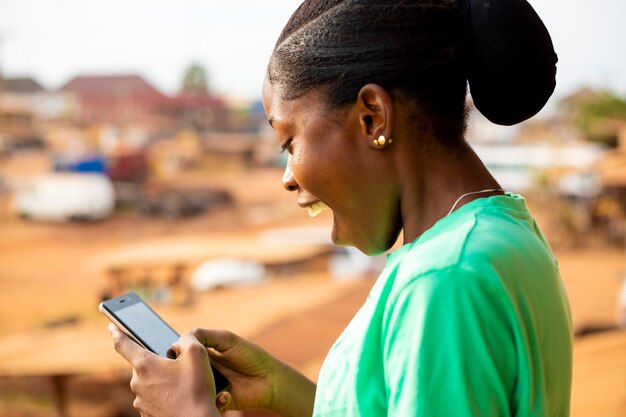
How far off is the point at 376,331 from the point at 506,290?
16cm

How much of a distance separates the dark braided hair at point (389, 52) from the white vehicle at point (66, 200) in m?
25.6

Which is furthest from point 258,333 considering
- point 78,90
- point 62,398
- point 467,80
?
point 78,90

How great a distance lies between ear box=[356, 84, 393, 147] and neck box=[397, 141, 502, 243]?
58mm

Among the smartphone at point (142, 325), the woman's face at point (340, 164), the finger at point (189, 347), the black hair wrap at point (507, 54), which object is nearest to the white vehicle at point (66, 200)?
the smartphone at point (142, 325)

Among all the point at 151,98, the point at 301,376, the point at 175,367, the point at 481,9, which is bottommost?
the point at 151,98

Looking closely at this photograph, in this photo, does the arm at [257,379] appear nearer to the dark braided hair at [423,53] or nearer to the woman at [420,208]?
the woman at [420,208]

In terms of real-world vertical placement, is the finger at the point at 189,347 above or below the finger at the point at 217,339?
above

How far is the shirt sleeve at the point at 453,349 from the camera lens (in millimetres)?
820

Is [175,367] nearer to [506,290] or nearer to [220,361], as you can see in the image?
[220,361]

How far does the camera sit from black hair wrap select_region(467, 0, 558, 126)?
39.3 inches

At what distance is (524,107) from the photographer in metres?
1.07

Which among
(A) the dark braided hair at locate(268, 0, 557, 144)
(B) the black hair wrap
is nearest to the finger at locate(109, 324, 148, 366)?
(A) the dark braided hair at locate(268, 0, 557, 144)

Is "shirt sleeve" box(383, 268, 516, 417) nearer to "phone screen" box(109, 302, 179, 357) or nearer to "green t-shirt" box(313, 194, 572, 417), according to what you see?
"green t-shirt" box(313, 194, 572, 417)

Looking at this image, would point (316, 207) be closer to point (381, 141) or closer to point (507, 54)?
point (381, 141)
